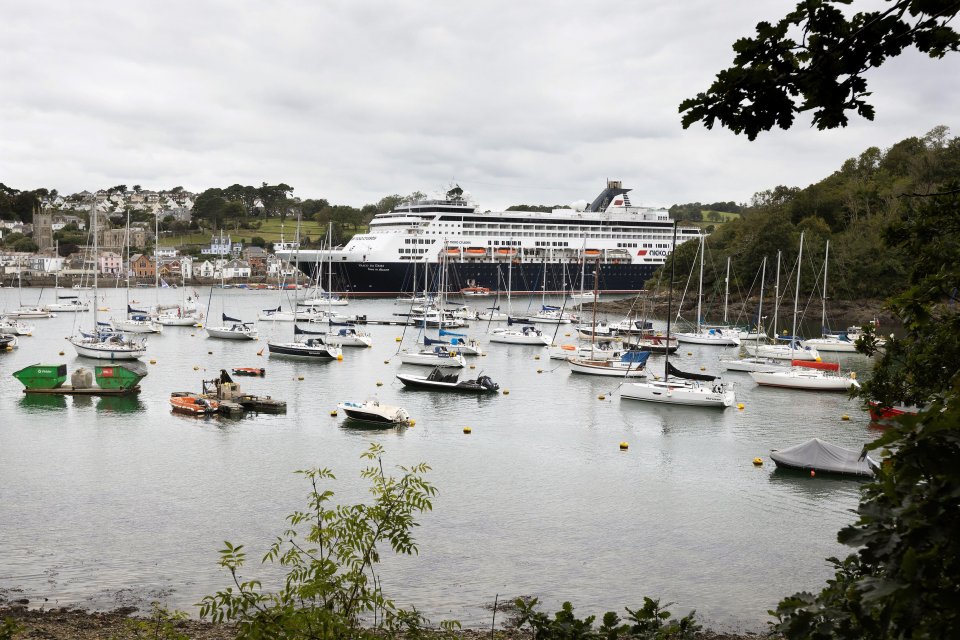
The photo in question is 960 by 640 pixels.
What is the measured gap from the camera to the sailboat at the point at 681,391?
29.0 m

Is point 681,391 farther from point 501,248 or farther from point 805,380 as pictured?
point 501,248

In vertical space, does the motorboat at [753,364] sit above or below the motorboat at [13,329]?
above

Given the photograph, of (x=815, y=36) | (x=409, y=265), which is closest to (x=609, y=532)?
(x=815, y=36)

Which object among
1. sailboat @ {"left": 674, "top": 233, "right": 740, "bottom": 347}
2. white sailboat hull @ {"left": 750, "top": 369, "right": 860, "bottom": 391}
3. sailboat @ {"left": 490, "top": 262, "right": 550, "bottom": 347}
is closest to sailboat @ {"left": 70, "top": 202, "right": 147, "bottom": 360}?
sailboat @ {"left": 490, "top": 262, "right": 550, "bottom": 347}

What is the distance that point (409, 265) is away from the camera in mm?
90875

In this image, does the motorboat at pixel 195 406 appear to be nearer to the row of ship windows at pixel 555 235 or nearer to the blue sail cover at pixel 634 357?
the blue sail cover at pixel 634 357

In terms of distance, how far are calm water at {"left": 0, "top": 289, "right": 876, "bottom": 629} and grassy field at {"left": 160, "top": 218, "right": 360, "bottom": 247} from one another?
4788 inches

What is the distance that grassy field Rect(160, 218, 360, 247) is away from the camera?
152 metres

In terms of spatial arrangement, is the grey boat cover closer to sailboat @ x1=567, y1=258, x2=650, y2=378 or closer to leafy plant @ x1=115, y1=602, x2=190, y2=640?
leafy plant @ x1=115, y1=602, x2=190, y2=640

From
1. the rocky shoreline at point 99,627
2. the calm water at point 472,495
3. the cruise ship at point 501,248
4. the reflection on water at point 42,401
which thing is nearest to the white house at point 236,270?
the cruise ship at point 501,248

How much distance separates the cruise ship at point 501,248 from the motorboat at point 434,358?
47181mm

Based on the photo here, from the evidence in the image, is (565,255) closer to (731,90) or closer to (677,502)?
(677,502)

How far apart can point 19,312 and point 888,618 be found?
2814 inches

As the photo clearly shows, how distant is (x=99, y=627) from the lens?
10.5m
